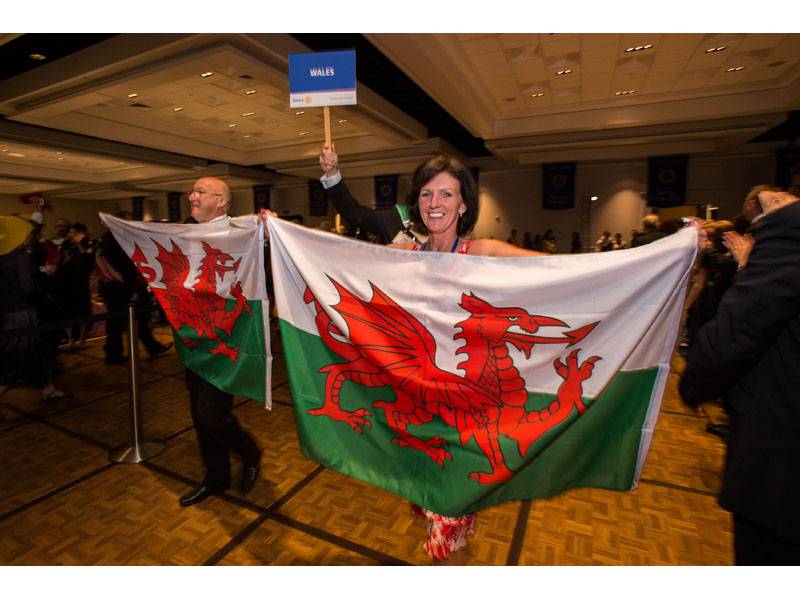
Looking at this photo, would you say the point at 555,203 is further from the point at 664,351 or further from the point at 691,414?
the point at 664,351

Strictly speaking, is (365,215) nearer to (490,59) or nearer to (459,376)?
(459,376)

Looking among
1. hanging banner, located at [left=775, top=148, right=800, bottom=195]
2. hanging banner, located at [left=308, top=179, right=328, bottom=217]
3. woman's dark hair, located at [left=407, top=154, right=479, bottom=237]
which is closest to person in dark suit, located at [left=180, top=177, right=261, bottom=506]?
woman's dark hair, located at [left=407, top=154, right=479, bottom=237]

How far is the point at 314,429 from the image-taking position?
5.06 feet

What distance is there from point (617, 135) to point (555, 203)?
3560 mm

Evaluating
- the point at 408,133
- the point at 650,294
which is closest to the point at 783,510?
the point at 650,294

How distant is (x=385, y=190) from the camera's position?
562 inches

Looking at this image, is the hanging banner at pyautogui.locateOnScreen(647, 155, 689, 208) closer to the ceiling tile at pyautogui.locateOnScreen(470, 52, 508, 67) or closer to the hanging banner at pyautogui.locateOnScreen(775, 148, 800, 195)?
the hanging banner at pyautogui.locateOnScreen(775, 148, 800, 195)

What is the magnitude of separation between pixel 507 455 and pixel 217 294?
1.52 meters

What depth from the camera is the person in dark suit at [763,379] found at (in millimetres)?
917

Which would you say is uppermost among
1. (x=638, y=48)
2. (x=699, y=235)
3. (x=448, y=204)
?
(x=638, y=48)

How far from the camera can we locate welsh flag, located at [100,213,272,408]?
1.95 m

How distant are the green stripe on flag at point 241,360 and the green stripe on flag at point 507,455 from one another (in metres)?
0.57

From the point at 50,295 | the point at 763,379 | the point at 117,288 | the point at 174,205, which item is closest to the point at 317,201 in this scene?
the point at 174,205

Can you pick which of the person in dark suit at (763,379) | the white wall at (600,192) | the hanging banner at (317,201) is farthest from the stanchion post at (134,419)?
the hanging banner at (317,201)
